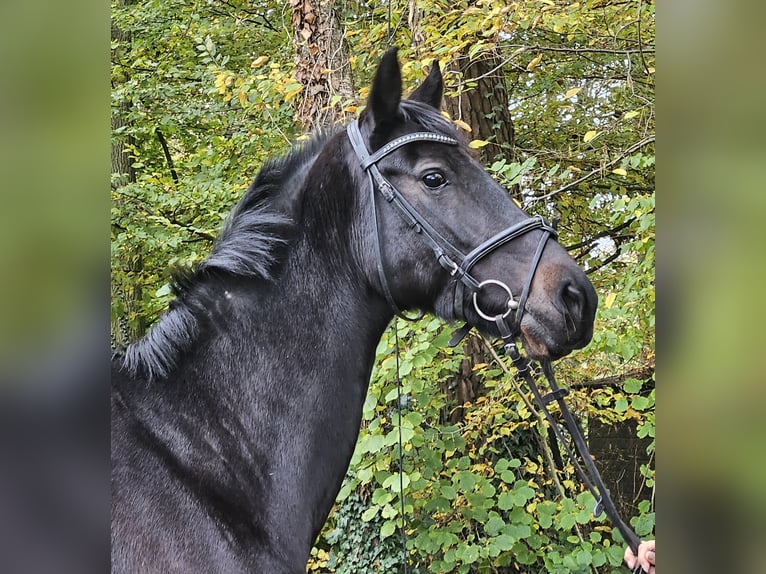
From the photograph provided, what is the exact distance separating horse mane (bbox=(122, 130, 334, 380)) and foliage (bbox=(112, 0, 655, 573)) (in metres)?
0.97

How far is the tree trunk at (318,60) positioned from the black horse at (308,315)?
2335 mm

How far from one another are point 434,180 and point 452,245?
231 mm

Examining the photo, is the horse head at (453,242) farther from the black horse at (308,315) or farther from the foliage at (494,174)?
the foliage at (494,174)

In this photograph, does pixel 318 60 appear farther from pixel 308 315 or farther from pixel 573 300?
pixel 573 300

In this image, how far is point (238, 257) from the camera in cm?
208

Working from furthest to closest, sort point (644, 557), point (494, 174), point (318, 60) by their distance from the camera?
point (318, 60) < point (494, 174) < point (644, 557)

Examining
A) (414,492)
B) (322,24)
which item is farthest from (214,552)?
(322,24)

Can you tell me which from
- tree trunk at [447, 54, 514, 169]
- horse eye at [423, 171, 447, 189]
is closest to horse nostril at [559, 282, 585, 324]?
horse eye at [423, 171, 447, 189]

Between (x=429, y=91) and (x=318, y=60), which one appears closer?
(x=429, y=91)

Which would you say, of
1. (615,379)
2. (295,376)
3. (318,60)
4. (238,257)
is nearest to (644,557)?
(295,376)

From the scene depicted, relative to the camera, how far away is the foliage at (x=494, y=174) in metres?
3.84
